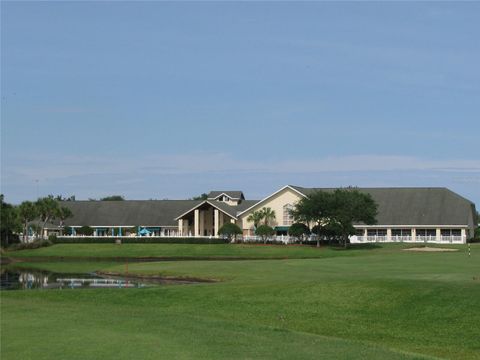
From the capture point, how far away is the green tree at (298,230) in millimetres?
90250

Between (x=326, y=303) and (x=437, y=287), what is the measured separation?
424 cm

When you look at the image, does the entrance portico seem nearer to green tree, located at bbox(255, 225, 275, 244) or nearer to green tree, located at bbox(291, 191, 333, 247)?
green tree, located at bbox(255, 225, 275, 244)

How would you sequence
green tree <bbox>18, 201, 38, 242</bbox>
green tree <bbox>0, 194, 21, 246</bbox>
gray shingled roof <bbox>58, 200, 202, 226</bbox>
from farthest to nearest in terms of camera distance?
1. gray shingled roof <bbox>58, 200, 202, 226</bbox>
2. green tree <bbox>18, 201, 38, 242</bbox>
3. green tree <bbox>0, 194, 21, 246</bbox>

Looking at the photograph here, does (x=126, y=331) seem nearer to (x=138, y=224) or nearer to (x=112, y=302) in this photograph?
(x=112, y=302)

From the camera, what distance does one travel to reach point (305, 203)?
90.2m

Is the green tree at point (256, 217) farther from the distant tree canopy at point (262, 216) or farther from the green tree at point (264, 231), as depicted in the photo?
the green tree at point (264, 231)

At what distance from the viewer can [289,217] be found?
325 ft

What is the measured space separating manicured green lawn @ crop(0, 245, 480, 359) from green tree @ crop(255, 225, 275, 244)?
174 feet

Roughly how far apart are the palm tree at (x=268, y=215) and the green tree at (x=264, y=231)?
553cm

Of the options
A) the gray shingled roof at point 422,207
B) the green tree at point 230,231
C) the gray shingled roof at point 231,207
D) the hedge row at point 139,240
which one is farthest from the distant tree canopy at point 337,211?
the gray shingled roof at point 231,207

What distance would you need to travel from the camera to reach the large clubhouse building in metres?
98.1

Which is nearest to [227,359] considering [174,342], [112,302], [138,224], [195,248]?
[174,342]

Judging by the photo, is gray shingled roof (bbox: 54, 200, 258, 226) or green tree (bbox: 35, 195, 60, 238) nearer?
green tree (bbox: 35, 195, 60, 238)

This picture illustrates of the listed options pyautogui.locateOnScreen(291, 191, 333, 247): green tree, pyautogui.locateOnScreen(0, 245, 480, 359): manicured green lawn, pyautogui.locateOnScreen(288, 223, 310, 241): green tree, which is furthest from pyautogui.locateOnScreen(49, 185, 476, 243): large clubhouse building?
pyautogui.locateOnScreen(0, 245, 480, 359): manicured green lawn
